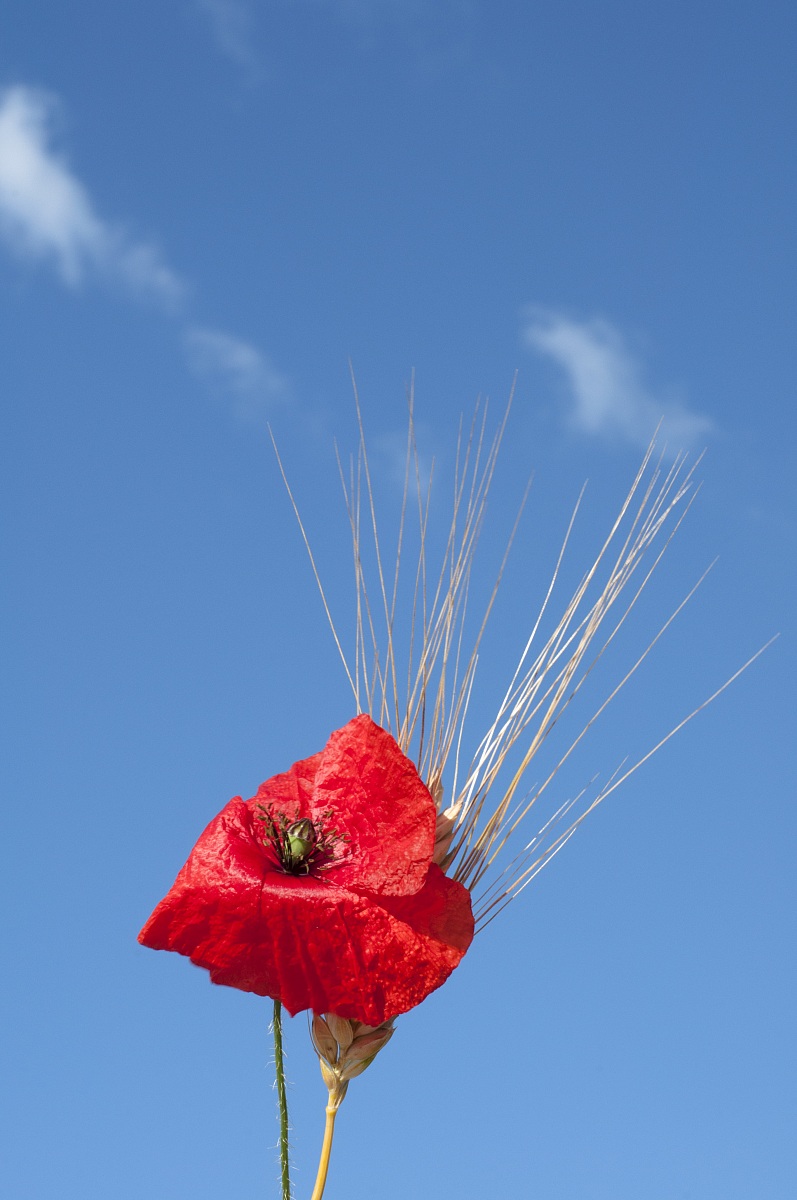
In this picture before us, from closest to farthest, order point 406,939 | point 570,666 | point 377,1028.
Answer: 1. point 406,939
2. point 377,1028
3. point 570,666

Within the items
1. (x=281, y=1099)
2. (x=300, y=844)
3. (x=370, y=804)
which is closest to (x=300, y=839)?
(x=300, y=844)

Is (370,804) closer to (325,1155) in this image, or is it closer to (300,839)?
(300,839)

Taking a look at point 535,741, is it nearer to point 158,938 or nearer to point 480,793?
point 480,793

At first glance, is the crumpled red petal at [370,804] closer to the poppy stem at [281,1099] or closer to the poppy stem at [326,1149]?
the poppy stem at [281,1099]

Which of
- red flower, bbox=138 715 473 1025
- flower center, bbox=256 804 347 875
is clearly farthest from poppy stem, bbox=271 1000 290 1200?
flower center, bbox=256 804 347 875

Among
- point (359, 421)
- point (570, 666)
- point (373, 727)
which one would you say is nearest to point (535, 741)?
point (570, 666)

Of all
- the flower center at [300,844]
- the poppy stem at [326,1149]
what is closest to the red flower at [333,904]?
the flower center at [300,844]
